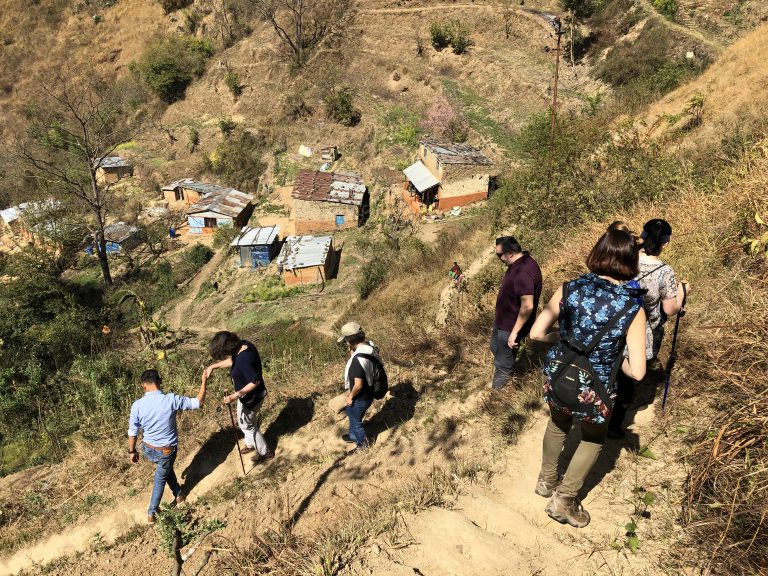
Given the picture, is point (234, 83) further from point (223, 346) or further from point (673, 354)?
point (673, 354)

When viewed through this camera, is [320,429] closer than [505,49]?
Yes

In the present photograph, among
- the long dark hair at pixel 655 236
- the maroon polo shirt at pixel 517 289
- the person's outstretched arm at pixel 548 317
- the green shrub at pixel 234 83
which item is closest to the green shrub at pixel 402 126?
the green shrub at pixel 234 83

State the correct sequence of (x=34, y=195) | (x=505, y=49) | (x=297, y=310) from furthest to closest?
(x=34, y=195), (x=505, y=49), (x=297, y=310)

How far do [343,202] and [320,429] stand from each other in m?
20.2

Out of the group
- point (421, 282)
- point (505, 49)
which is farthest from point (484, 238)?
point (505, 49)

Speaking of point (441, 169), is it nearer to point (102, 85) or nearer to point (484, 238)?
point (484, 238)

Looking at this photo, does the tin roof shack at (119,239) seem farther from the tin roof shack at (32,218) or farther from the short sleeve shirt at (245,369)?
the short sleeve shirt at (245,369)

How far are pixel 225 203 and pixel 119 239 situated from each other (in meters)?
6.68

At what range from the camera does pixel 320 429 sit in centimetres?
563

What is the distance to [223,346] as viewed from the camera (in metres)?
4.61

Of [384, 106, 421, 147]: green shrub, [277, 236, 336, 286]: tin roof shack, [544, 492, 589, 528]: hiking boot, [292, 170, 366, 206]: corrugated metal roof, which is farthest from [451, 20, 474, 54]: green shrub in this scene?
[544, 492, 589, 528]: hiking boot

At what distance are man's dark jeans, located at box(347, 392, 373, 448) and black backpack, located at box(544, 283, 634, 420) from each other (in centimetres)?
223

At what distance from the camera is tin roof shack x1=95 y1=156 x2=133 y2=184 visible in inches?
1379

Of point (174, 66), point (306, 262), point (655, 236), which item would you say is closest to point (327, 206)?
point (306, 262)
